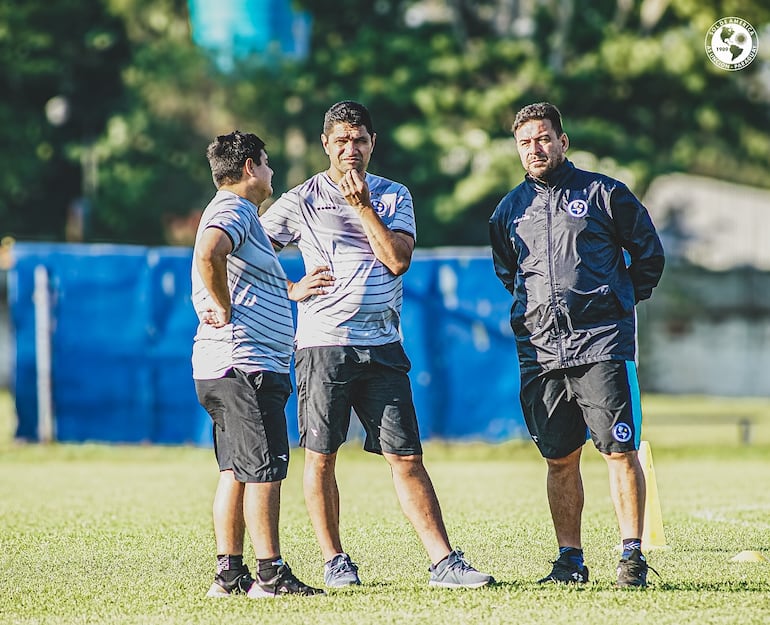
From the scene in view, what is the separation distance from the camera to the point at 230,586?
255 inches

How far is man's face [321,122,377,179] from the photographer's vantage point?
6676 millimetres

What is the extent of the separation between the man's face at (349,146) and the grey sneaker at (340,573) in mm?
1916

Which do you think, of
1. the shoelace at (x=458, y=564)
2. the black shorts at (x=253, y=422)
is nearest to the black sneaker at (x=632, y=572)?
the shoelace at (x=458, y=564)

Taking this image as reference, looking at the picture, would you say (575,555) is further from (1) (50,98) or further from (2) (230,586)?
(1) (50,98)

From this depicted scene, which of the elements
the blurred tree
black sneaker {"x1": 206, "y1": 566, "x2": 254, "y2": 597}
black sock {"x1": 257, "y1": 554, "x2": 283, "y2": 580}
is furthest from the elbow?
the blurred tree

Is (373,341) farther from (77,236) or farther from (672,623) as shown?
(77,236)

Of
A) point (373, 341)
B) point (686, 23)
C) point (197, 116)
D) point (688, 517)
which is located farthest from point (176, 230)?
point (373, 341)

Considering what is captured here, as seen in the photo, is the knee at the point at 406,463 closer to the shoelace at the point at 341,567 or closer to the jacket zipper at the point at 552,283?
the shoelace at the point at 341,567

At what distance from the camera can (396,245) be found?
6.58 m

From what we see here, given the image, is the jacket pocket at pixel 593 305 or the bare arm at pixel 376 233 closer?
the bare arm at pixel 376 233

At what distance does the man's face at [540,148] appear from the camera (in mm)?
6832

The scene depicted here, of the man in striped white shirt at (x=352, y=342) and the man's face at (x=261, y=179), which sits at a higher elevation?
the man's face at (x=261, y=179)

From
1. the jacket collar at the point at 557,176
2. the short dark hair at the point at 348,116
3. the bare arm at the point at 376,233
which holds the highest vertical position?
the short dark hair at the point at 348,116

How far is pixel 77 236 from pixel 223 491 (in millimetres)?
28096
